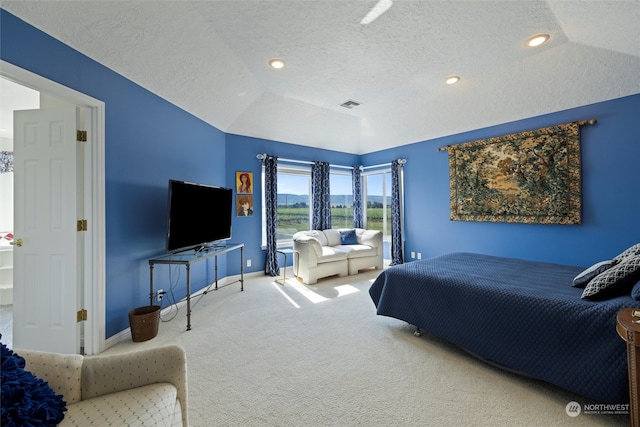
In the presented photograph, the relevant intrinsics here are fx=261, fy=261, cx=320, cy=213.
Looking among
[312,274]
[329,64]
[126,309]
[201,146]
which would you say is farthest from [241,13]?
[312,274]

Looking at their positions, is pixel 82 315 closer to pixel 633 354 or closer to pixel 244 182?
pixel 244 182

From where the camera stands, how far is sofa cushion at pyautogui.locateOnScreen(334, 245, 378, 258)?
191 inches

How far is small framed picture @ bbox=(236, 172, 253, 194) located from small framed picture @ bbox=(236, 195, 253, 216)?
11cm

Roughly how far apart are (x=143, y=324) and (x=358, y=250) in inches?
135

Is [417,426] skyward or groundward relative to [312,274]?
groundward

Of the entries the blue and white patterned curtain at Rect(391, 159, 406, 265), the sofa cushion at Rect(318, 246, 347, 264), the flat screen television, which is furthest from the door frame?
the blue and white patterned curtain at Rect(391, 159, 406, 265)

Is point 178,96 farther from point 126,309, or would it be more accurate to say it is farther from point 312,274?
point 312,274

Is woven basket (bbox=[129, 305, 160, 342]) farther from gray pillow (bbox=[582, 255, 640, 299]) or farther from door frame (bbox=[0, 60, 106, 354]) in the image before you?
gray pillow (bbox=[582, 255, 640, 299])

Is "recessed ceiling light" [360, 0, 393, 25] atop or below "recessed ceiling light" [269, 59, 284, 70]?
below

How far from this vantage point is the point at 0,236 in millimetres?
3643

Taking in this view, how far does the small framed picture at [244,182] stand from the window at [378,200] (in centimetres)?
Result: 282

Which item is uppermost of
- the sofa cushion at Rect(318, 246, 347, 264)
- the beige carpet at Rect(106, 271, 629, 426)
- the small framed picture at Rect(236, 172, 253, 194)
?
the small framed picture at Rect(236, 172, 253, 194)

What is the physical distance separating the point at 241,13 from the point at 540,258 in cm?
473

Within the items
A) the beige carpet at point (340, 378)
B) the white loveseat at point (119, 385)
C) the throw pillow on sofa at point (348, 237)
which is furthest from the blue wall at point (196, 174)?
the throw pillow on sofa at point (348, 237)
